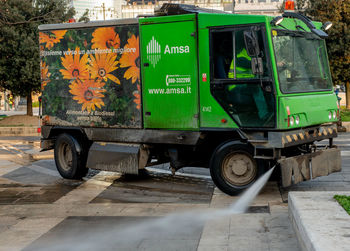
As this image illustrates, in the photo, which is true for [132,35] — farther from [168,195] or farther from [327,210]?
[327,210]

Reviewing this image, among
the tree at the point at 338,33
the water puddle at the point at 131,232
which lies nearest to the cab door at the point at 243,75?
the water puddle at the point at 131,232

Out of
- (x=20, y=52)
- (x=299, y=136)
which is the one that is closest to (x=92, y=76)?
(x=299, y=136)

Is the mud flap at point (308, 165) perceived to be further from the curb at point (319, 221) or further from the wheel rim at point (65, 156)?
the wheel rim at point (65, 156)

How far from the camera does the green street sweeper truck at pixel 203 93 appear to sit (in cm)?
927

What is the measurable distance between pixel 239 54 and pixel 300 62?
109 cm

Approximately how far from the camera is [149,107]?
10.5 m

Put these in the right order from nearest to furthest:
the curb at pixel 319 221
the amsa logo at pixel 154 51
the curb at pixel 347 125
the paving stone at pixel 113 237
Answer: the curb at pixel 319 221, the paving stone at pixel 113 237, the amsa logo at pixel 154 51, the curb at pixel 347 125

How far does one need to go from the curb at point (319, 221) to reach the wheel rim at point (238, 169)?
78.7 inches

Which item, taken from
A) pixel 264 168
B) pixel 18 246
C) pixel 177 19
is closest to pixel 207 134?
pixel 264 168

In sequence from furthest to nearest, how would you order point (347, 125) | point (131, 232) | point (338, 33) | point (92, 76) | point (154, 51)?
1. point (338, 33)
2. point (347, 125)
3. point (92, 76)
4. point (154, 51)
5. point (131, 232)

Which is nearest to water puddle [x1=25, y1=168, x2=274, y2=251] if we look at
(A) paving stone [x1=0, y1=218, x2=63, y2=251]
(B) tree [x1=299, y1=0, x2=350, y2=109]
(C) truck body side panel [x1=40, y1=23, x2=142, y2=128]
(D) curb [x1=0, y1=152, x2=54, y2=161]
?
(A) paving stone [x1=0, y1=218, x2=63, y2=251]

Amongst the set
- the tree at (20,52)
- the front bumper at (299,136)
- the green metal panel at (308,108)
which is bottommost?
the front bumper at (299,136)

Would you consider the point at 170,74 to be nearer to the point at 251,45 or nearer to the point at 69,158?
the point at 251,45

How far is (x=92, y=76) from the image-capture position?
37.3 feet
